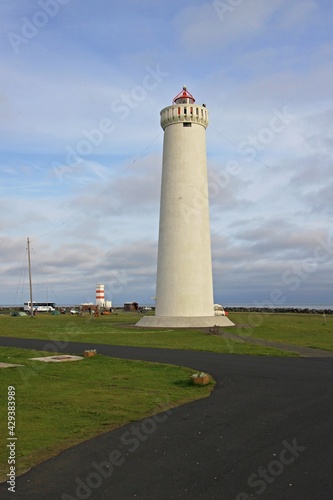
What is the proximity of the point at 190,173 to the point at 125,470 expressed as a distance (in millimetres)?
30445

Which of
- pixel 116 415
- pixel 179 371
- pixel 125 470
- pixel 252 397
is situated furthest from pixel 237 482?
pixel 179 371

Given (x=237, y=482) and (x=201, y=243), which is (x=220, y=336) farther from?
(x=237, y=482)

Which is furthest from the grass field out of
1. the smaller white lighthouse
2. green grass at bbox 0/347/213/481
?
the smaller white lighthouse

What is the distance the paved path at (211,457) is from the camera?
6.32 meters

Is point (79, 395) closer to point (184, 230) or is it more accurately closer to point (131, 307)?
point (184, 230)

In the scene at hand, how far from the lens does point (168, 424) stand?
9.60 meters

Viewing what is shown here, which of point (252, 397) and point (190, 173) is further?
point (190, 173)

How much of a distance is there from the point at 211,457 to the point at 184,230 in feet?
94.5

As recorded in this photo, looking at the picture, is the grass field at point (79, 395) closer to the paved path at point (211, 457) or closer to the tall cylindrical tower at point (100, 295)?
the paved path at point (211, 457)

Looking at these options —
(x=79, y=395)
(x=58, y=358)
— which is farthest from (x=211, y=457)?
(x=58, y=358)

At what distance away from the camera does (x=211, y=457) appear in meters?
7.53

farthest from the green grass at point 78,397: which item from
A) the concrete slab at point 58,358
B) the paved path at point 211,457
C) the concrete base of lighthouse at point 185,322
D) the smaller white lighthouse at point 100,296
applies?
the smaller white lighthouse at point 100,296

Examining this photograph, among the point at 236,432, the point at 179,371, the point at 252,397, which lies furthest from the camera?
the point at 179,371

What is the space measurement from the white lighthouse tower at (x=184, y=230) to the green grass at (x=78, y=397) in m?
17.7
